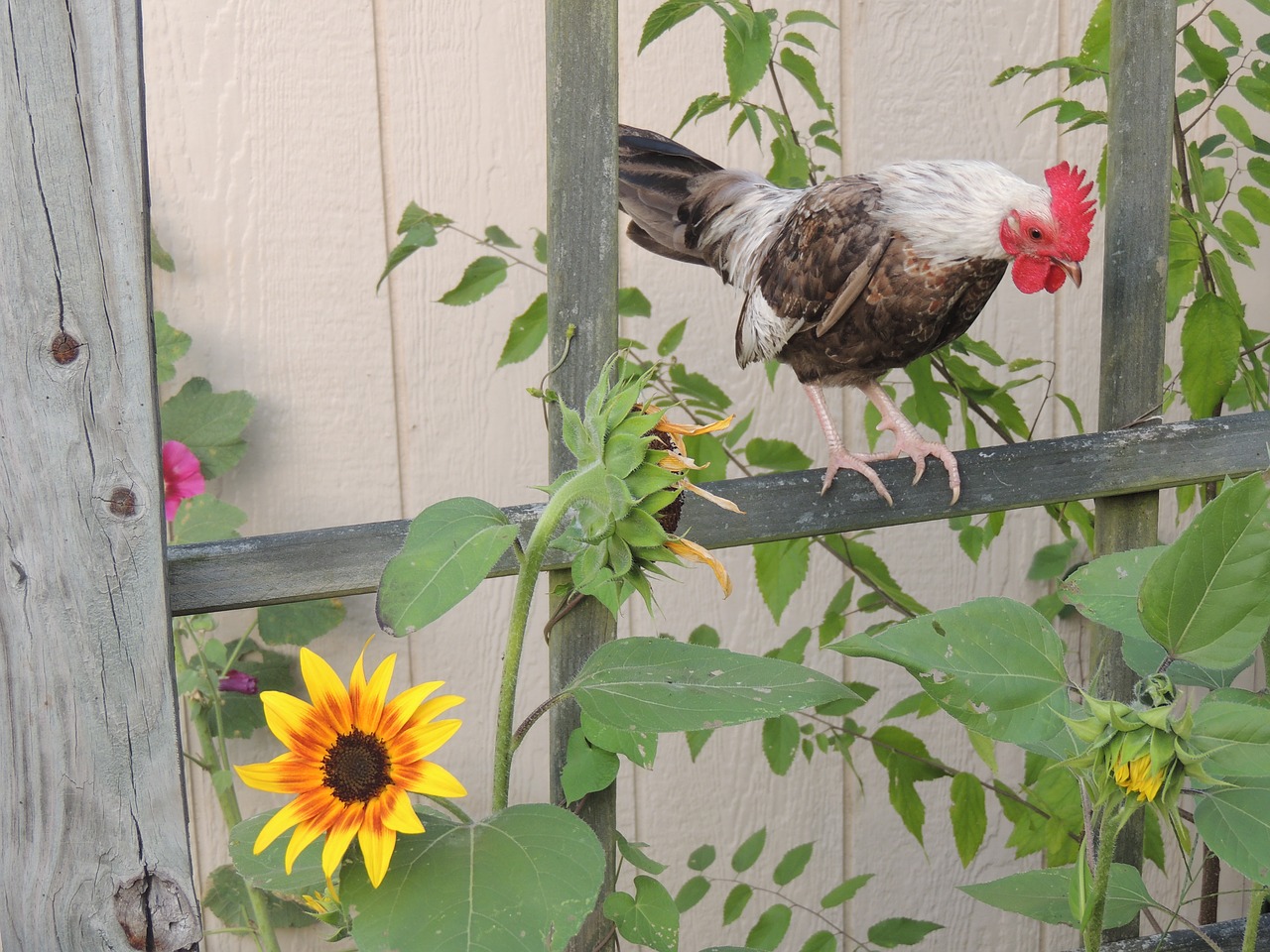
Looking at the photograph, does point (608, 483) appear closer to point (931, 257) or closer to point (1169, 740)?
point (1169, 740)

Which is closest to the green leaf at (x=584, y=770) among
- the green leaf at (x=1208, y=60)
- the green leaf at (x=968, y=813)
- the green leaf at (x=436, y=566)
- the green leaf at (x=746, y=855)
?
the green leaf at (x=436, y=566)

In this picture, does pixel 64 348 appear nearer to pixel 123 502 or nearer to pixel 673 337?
pixel 123 502

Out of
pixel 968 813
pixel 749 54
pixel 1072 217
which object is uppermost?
pixel 749 54

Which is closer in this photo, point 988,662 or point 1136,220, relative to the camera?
point 988,662

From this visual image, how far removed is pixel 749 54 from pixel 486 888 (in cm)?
57

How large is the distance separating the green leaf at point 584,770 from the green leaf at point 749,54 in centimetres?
45

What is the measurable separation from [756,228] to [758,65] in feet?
1.02

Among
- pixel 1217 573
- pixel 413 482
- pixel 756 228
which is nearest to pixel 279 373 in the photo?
pixel 413 482

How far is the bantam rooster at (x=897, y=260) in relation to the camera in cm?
96

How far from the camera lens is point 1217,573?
48cm

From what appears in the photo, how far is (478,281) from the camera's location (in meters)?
0.96

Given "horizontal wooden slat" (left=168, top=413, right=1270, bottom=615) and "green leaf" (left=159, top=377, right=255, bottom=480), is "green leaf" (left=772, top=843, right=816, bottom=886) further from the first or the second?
"green leaf" (left=159, top=377, right=255, bottom=480)

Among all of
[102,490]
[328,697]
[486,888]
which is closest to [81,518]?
[102,490]

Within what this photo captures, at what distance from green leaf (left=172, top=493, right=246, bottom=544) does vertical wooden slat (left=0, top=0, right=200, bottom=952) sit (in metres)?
0.40
